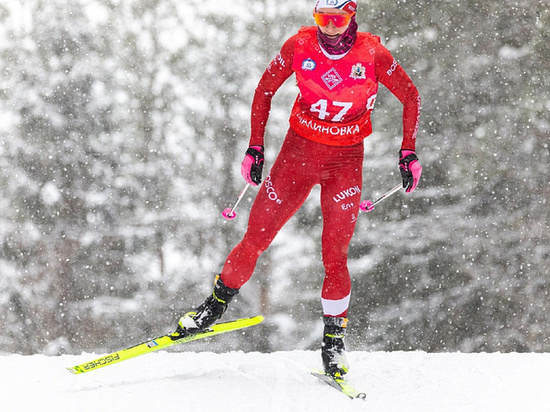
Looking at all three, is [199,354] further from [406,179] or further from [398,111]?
[398,111]

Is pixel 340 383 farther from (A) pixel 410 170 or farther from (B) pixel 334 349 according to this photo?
(A) pixel 410 170

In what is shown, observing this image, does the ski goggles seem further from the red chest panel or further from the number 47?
the number 47

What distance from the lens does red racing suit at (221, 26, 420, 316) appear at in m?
2.62

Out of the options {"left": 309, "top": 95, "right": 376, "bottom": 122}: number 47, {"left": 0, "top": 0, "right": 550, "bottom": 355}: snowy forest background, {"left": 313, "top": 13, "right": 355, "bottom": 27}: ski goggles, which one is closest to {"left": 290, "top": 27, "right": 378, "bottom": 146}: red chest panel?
{"left": 309, "top": 95, "right": 376, "bottom": 122}: number 47

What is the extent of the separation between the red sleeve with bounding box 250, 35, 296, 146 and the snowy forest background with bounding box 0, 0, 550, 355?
14.1 feet

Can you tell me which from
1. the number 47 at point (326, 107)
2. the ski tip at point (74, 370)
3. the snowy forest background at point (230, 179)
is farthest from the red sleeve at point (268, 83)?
the snowy forest background at point (230, 179)

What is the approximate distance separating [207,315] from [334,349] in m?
0.68

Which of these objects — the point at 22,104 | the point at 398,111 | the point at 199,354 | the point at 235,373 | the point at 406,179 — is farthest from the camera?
the point at 22,104

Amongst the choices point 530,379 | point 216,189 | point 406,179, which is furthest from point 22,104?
point 530,379

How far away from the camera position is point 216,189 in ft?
25.0

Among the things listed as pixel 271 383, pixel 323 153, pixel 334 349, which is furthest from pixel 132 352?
pixel 323 153

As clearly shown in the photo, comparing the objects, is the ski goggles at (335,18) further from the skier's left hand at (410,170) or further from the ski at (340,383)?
the ski at (340,383)

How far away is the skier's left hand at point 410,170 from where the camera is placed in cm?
263

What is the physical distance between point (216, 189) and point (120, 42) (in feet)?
7.84
